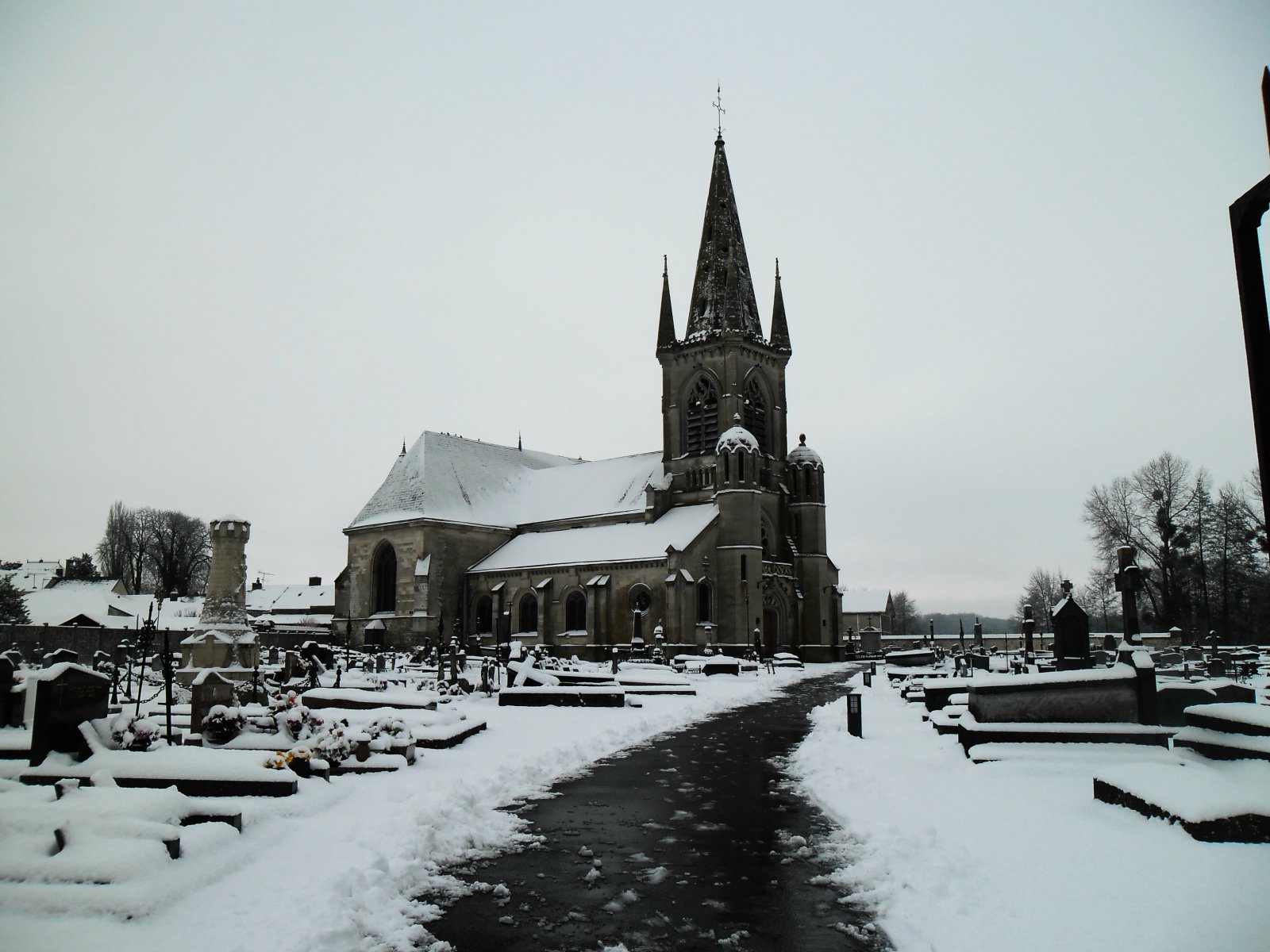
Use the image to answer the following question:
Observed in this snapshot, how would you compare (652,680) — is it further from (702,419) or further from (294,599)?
(294,599)

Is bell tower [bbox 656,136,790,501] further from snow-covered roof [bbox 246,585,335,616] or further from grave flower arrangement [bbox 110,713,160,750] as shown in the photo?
snow-covered roof [bbox 246,585,335,616]

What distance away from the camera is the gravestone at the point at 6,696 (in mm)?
12586

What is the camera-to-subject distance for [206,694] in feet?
41.4

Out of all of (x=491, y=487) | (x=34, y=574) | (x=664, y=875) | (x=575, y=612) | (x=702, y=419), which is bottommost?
(x=664, y=875)

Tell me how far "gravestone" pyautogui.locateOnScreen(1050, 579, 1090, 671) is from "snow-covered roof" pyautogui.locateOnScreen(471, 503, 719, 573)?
2819 cm

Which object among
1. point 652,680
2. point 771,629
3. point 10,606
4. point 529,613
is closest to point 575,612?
point 529,613

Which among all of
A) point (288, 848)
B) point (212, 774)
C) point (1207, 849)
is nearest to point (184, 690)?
point (212, 774)

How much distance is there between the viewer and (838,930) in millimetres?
5883

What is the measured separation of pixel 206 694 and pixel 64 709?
2972 mm

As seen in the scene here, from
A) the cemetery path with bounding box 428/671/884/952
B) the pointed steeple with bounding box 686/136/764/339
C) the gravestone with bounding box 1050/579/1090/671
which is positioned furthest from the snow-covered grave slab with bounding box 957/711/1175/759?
the pointed steeple with bounding box 686/136/764/339

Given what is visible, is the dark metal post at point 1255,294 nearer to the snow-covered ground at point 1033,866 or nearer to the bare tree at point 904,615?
the snow-covered ground at point 1033,866

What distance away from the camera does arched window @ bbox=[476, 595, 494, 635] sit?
53531mm

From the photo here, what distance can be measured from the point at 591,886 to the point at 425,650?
39318mm

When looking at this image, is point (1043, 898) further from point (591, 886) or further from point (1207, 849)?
point (591, 886)
